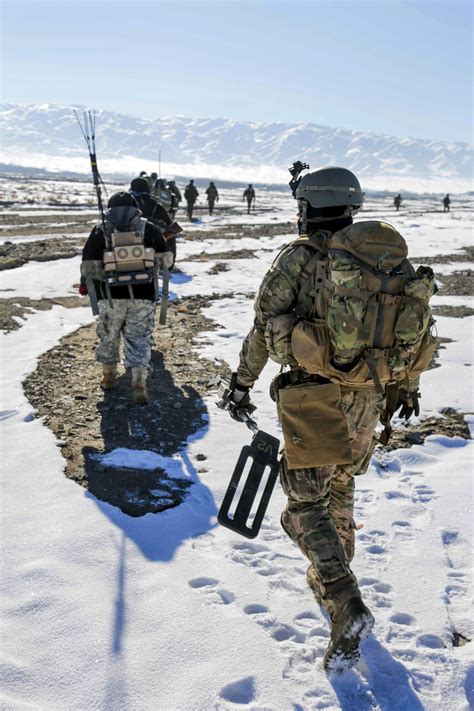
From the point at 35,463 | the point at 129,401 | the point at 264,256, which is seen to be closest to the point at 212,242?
the point at 264,256

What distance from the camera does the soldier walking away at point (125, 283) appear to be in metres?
5.34

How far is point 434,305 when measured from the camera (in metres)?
10.7

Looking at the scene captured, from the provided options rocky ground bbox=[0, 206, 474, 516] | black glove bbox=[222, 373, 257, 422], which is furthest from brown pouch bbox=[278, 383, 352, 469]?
rocky ground bbox=[0, 206, 474, 516]

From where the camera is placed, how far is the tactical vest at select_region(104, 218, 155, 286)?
5.31 m

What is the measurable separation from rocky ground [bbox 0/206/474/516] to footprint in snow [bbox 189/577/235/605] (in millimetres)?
814

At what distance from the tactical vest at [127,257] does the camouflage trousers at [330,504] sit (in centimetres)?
302

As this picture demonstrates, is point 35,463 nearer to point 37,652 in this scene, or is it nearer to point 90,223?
point 37,652

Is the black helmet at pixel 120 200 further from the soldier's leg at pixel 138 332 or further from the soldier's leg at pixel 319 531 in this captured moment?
the soldier's leg at pixel 319 531

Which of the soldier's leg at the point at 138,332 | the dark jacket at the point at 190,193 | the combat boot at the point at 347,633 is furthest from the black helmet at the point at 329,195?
the dark jacket at the point at 190,193

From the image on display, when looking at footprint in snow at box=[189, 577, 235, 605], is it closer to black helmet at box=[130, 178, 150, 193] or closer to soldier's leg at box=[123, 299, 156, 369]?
soldier's leg at box=[123, 299, 156, 369]

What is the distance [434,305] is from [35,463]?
27.1 ft

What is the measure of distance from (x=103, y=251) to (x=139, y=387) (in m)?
1.31

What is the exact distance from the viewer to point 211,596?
3.02 metres

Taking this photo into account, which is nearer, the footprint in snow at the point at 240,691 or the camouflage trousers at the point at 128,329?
the footprint in snow at the point at 240,691
